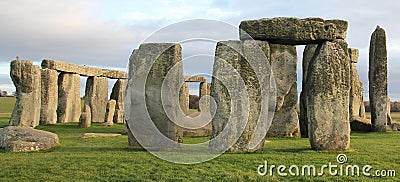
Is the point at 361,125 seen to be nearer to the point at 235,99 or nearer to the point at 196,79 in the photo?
the point at 235,99

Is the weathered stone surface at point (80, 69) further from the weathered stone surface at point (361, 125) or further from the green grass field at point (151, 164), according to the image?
the weathered stone surface at point (361, 125)

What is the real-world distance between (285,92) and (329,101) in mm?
5316

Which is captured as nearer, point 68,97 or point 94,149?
point 94,149

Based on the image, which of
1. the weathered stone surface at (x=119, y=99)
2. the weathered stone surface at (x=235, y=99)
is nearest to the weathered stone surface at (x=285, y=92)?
the weathered stone surface at (x=235, y=99)

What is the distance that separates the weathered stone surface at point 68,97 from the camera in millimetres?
22328

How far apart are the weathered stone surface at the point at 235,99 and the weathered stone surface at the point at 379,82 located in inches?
361

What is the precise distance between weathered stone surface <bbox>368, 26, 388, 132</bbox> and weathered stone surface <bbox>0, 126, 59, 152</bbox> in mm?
12266

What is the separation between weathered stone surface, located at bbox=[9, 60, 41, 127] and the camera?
16766 millimetres

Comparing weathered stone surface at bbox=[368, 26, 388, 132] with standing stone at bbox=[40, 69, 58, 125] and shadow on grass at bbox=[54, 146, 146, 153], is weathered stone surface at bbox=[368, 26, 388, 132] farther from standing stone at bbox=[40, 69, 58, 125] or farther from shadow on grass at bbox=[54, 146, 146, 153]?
standing stone at bbox=[40, 69, 58, 125]

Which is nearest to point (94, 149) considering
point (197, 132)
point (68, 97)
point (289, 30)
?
point (197, 132)

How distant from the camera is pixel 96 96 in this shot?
81.6 feet

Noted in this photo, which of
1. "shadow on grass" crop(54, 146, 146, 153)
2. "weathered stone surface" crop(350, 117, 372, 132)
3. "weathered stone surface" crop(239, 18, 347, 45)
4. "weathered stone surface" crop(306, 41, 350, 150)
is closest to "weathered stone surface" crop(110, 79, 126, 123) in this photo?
"weathered stone surface" crop(350, 117, 372, 132)

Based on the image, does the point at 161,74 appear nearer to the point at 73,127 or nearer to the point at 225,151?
the point at 225,151

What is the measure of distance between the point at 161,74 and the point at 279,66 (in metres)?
6.08
